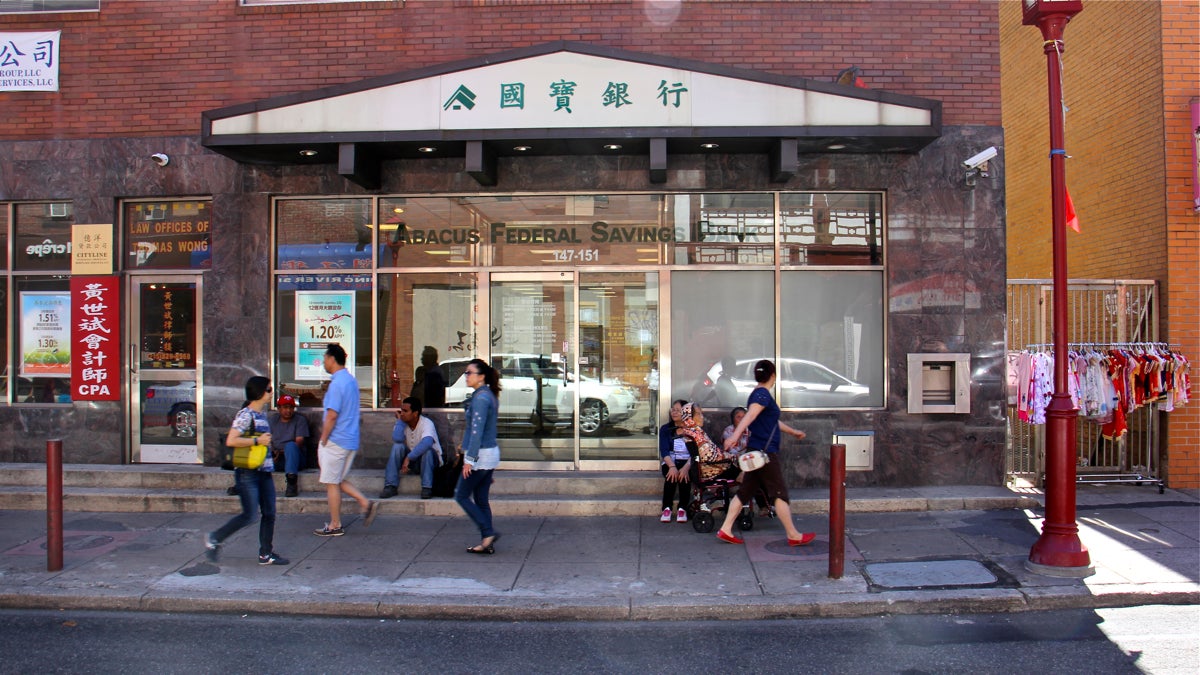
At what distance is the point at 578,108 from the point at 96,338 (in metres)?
6.44

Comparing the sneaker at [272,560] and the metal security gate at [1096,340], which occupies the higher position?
the metal security gate at [1096,340]

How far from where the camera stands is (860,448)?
8961 mm

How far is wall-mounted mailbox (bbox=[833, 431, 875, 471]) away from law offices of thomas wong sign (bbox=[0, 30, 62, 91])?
33.6 feet

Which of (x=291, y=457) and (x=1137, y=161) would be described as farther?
(x=1137, y=161)

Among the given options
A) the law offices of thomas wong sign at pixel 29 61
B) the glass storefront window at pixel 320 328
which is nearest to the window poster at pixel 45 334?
the law offices of thomas wong sign at pixel 29 61

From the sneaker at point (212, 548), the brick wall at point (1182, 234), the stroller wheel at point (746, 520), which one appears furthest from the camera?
the brick wall at point (1182, 234)

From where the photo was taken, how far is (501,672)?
4820 mm

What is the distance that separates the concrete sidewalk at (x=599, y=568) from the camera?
5.87m

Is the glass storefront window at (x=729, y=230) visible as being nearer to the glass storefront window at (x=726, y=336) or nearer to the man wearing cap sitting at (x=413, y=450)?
the glass storefront window at (x=726, y=336)

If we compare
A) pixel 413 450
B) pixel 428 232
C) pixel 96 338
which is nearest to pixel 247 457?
pixel 413 450

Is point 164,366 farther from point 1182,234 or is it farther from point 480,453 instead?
point 1182,234

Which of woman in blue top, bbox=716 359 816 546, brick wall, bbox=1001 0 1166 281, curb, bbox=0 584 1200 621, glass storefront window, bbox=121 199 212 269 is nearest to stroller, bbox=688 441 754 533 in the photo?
woman in blue top, bbox=716 359 816 546

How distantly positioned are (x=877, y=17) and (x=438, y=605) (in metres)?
7.84

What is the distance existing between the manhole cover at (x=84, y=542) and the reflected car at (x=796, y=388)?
6.14m
